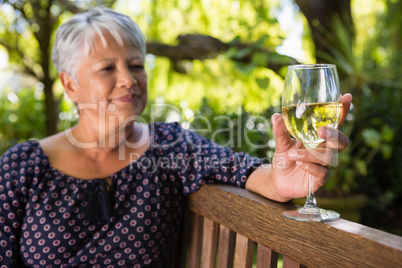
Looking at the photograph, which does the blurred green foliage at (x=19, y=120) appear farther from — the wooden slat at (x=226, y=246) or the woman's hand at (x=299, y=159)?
the woman's hand at (x=299, y=159)

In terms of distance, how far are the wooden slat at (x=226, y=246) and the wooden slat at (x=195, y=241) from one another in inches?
7.9

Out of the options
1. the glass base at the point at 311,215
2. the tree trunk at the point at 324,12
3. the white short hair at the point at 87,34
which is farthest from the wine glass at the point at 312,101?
the tree trunk at the point at 324,12

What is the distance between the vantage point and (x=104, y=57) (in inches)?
64.7

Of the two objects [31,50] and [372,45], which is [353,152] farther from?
[31,50]

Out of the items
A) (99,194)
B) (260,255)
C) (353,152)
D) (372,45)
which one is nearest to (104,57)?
(99,194)

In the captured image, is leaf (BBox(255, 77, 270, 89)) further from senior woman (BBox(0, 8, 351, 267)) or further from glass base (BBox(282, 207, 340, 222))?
glass base (BBox(282, 207, 340, 222))

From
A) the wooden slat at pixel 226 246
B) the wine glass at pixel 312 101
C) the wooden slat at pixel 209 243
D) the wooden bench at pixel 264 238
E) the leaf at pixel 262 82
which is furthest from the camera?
the leaf at pixel 262 82

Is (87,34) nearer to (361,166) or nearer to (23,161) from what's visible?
(23,161)

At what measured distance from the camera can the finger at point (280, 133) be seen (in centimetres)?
100

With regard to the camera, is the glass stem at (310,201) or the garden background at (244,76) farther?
the garden background at (244,76)

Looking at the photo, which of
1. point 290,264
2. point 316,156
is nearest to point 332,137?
point 316,156

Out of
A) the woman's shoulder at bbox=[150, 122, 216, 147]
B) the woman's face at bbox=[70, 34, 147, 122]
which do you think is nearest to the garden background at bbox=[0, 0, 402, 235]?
the woman's shoulder at bbox=[150, 122, 216, 147]

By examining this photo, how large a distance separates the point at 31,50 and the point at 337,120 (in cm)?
604

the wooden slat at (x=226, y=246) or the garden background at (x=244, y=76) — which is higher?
the garden background at (x=244, y=76)
